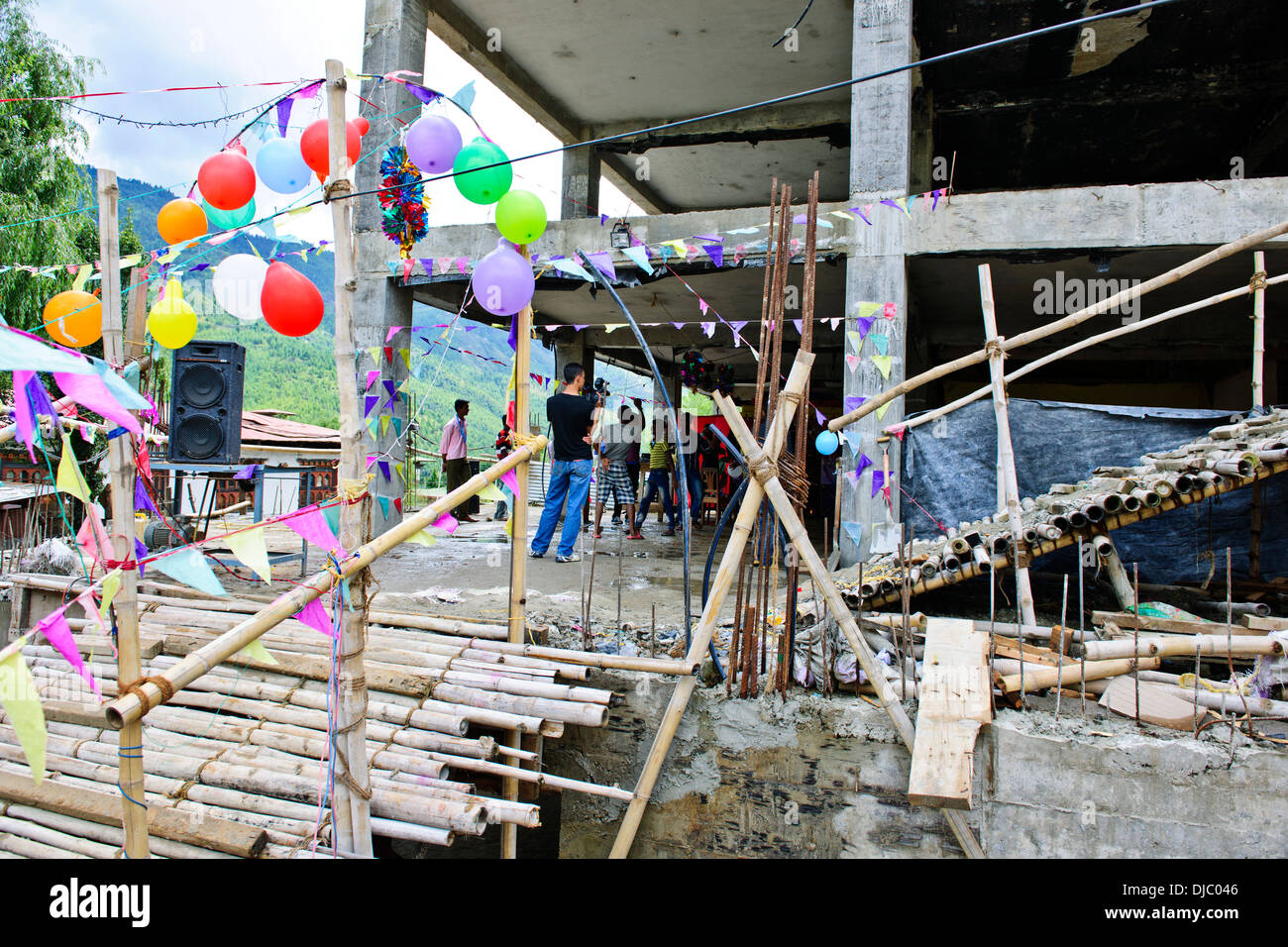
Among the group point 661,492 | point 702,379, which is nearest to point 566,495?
point 661,492

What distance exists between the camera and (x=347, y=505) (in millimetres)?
2842

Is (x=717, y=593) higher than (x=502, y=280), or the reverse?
(x=502, y=280)

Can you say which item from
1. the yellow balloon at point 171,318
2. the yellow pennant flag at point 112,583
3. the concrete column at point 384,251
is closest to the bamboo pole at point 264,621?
the yellow pennant flag at point 112,583

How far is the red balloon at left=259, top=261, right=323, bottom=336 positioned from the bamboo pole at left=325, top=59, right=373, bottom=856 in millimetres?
279

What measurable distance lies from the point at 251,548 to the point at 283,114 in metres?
2.28

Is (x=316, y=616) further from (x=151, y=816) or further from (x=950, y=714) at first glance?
(x=950, y=714)

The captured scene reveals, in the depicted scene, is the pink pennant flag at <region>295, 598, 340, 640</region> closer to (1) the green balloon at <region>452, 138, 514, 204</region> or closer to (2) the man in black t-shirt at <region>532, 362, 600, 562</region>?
(1) the green balloon at <region>452, 138, 514, 204</region>

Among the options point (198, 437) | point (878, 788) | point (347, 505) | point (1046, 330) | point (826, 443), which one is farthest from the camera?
point (198, 437)

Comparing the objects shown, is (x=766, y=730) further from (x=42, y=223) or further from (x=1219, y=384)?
(x=42, y=223)

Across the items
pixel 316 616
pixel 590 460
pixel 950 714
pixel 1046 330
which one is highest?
pixel 1046 330

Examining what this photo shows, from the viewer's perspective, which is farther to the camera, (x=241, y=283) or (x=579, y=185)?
(x=579, y=185)

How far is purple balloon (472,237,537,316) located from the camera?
349 cm
